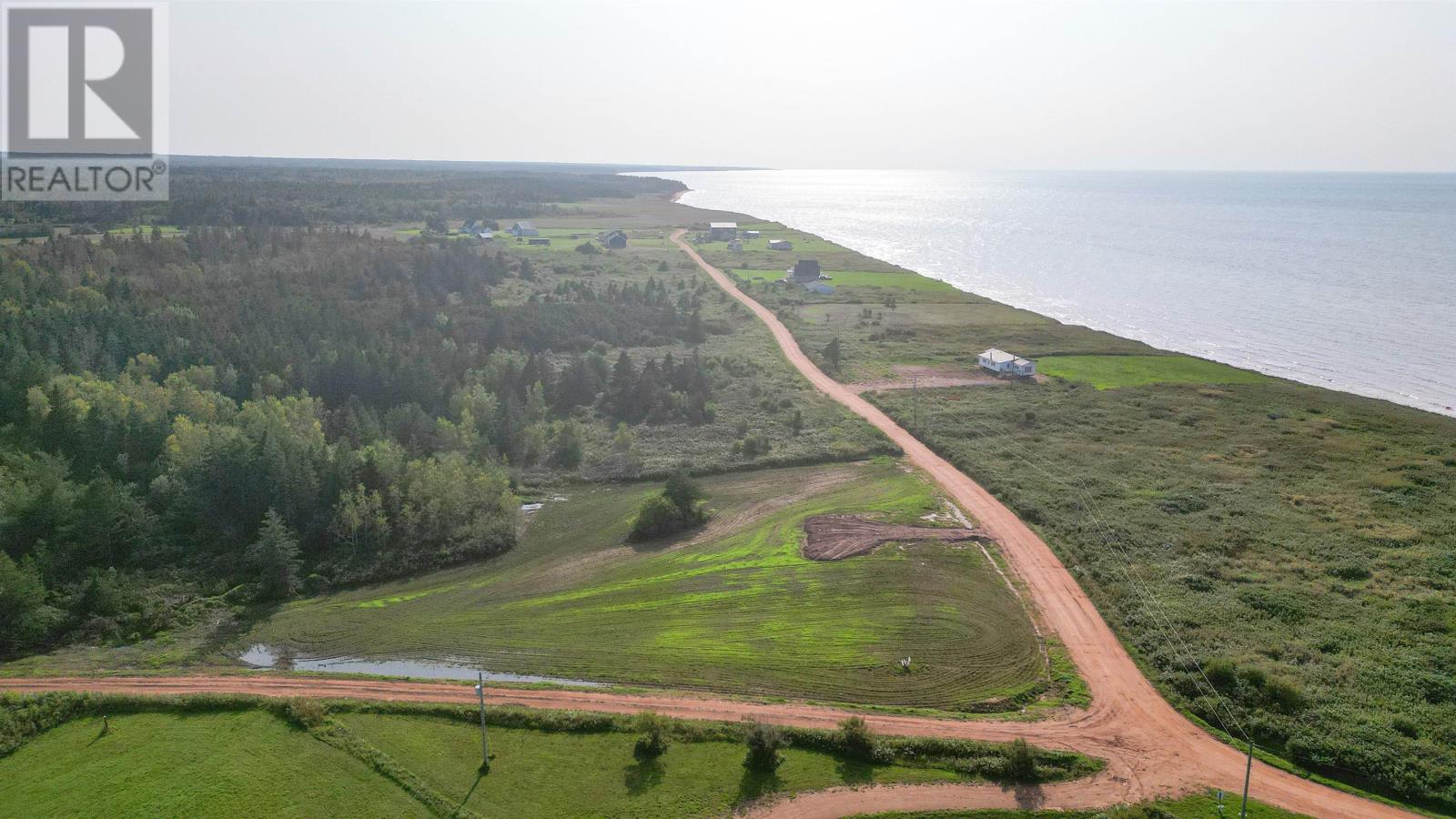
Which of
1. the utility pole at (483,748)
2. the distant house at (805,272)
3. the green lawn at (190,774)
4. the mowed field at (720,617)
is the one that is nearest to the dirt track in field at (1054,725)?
the mowed field at (720,617)

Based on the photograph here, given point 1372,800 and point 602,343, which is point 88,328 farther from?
point 1372,800

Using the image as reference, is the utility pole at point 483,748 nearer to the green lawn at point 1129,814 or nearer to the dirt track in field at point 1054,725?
the dirt track in field at point 1054,725

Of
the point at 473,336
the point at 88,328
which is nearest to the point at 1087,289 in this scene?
the point at 473,336

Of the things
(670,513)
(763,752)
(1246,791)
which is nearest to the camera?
(1246,791)

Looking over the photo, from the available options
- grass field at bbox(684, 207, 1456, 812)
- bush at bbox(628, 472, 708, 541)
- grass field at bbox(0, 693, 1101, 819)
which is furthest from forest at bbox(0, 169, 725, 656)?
grass field at bbox(684, 207, 1456, 812)

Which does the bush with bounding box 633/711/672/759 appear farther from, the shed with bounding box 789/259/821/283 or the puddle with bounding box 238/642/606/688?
the shed with bounding box 789/259/821/283

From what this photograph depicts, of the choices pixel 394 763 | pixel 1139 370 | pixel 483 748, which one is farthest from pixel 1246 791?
pixel 1139 370

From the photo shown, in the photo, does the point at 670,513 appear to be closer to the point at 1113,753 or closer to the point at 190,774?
the point at 190,774
